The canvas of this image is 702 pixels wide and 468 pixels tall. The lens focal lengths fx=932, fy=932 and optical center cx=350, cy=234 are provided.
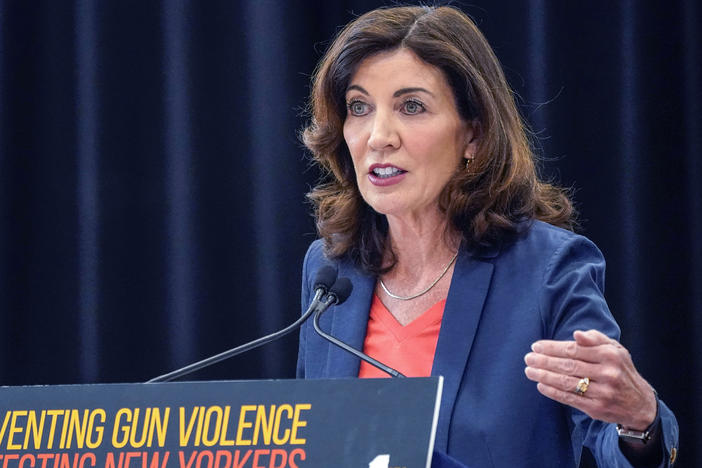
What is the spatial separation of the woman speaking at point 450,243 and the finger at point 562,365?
302 mm

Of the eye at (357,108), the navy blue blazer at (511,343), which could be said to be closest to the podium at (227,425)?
the navy blue blazer at (511,343)

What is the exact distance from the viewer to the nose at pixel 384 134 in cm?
159

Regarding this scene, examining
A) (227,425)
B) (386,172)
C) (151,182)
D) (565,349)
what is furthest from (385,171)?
(151,182)

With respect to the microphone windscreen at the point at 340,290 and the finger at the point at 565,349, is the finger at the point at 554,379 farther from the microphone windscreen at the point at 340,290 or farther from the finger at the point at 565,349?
the microphone windscreen at the point at 340,290

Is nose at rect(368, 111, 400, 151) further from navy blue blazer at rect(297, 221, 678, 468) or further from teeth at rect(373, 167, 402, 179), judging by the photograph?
navy blue blazer at rect(297, 221, 678, 468)

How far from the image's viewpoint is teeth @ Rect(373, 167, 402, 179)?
1607 mm

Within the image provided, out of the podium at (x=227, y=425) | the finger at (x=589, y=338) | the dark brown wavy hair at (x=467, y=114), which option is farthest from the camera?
the dark brown wavy hair at (x=467, y=114)

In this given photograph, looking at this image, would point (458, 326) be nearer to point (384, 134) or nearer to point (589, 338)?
point (384, 134)

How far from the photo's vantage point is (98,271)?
8.25 ft

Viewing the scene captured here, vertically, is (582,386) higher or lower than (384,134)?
lower

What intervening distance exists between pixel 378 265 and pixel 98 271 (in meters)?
1.07

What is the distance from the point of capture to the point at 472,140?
1702 mm

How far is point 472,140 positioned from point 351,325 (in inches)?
15.9

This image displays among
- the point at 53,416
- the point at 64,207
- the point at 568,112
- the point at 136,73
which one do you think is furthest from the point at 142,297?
the point at 53,416
